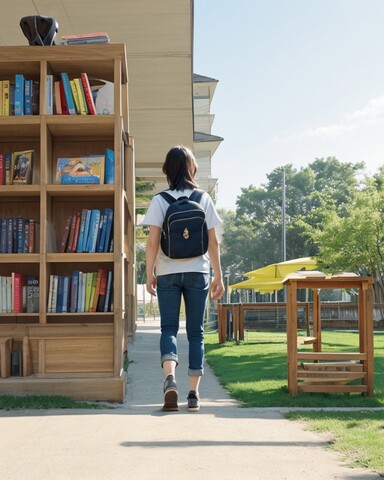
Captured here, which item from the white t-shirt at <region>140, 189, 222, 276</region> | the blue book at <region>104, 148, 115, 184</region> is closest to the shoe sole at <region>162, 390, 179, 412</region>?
the white t-shirt at <region>140, 189, 222, 276</region>

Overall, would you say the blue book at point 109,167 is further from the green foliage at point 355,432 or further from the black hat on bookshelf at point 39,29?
the green foliage at point 355,432

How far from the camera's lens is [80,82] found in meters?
6.90

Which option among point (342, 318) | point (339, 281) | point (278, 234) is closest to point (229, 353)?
point (339, 281)

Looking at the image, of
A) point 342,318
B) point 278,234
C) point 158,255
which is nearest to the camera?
point 158,255

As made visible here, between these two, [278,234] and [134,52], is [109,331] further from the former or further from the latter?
[278,234]

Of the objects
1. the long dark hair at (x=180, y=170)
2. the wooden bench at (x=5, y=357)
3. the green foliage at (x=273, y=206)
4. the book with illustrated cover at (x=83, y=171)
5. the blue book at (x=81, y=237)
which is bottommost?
the wooden bench at (x=5, y=357)

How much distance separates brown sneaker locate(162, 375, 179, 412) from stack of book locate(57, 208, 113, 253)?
73.8 inches

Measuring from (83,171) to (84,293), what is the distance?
3.44 feet

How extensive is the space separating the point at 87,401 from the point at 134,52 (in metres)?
8.21

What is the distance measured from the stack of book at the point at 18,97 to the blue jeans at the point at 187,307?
7.77 ft

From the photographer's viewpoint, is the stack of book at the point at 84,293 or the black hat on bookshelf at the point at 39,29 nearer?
the stack of book at the point at 84,293

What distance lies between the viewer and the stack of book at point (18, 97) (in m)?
6.87

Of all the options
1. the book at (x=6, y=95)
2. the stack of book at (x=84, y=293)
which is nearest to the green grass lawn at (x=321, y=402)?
the stack of book at (x=84, y=293)

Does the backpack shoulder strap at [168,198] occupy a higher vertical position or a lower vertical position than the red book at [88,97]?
lower
